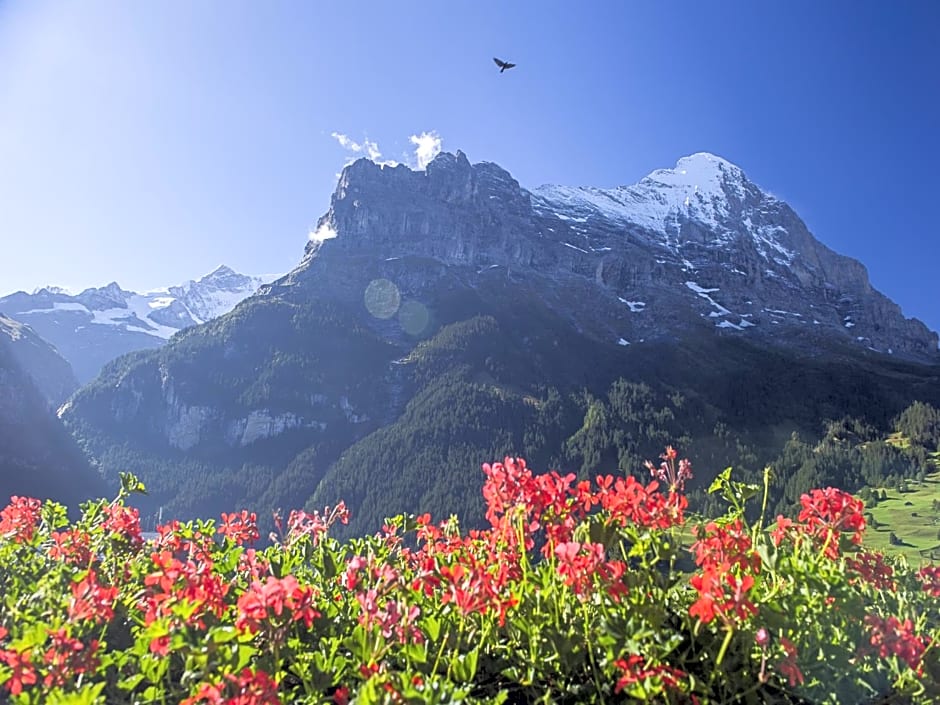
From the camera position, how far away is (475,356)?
194 meters

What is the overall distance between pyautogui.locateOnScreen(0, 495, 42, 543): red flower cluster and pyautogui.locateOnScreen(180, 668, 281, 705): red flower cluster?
2.30m

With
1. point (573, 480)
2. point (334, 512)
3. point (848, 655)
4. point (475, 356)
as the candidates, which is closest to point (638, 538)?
point (573, 480)

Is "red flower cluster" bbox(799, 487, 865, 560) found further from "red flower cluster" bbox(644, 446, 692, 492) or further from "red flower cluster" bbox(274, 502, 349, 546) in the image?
"red flower cluster" bbox(274, 502, 349, 546)

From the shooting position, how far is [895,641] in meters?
1.80

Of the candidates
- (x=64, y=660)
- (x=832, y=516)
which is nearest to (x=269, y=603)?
(x=64, y=660)

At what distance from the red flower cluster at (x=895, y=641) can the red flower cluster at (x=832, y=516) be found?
24cm

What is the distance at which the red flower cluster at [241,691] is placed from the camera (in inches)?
55.5

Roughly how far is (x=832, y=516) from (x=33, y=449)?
155609 mm

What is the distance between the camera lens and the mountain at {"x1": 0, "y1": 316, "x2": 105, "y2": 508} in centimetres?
11731

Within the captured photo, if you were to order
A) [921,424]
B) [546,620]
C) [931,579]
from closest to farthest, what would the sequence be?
[546,620]
[931,579]
[921,424]

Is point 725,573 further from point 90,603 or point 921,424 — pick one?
point 921,424

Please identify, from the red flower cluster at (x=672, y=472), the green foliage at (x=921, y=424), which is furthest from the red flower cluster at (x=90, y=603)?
the green foliage at (x=921, y=424)

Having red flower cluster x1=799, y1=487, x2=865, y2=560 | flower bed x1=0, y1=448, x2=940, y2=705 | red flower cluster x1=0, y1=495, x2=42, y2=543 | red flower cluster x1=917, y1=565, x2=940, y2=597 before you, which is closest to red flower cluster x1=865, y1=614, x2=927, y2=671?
flower bed x1=0, y1=448, x2=940, y2=705

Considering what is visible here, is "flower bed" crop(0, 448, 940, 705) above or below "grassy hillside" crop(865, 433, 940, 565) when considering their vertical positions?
above
